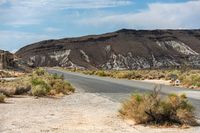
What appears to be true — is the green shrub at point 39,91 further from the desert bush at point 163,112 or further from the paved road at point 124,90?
the desert bush at point 163,112

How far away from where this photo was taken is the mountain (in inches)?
6467

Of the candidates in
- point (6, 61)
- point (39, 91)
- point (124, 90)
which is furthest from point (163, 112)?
point (6, 61)

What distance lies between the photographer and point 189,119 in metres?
17.0

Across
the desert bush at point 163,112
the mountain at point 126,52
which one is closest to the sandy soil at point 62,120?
the desert bush at point 163,112

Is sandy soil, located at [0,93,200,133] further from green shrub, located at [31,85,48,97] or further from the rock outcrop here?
the rock outcrop

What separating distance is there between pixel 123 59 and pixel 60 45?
38539 mm

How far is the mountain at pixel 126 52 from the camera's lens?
539 ft

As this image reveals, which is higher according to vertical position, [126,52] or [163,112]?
[126,52]

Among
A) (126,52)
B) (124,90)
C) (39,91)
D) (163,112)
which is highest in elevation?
(126,52)

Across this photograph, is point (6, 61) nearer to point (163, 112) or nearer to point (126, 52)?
point (126, 52)

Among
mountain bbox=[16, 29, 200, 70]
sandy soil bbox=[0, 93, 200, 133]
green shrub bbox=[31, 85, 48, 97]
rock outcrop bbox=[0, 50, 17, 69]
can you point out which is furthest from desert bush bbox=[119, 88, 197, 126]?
mountain bbox=[16, 29, 200, 70]

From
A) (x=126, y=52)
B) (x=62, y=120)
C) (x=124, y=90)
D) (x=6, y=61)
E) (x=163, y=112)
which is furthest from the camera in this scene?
(x=126, y=52)

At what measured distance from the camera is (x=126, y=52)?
168m

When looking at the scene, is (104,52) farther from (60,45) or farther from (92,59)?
(60,45)
